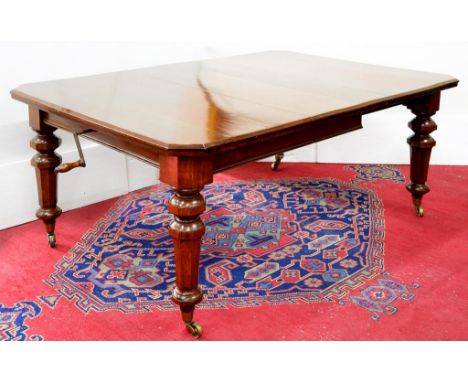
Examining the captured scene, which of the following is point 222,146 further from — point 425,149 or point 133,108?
point 425,149

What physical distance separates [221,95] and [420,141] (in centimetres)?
109

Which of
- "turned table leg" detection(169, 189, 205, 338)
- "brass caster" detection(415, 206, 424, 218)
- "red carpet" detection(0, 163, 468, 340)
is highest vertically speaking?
"turned table leg" detection(169, 189, 205, 338)

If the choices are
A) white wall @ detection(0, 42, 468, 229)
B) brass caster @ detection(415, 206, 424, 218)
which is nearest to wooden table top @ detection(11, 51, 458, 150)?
white wall @ detection(0, 42, 468, 229)

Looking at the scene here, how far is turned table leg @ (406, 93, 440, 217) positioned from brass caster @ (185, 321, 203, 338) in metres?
1.45

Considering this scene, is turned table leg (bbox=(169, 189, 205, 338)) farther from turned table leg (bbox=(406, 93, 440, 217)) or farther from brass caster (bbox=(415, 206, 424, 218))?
brass caster (bbox=(415, 206, 424, 218))

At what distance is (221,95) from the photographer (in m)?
2.45

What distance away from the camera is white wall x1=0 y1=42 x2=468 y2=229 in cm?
304

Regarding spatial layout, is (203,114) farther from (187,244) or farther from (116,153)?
(116,153)

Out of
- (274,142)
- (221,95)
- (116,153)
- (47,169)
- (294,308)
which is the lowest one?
(294,308)

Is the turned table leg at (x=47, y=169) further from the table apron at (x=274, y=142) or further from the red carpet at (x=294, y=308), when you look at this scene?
the table apron at (x=274, y=142)

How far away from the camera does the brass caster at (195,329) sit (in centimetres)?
215

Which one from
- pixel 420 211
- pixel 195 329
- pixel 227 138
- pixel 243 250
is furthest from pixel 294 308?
pixel 420 211

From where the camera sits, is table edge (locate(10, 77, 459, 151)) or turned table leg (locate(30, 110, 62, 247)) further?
turned table leg (locate(30, 110, 62, 247))

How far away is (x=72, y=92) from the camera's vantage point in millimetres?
2500
